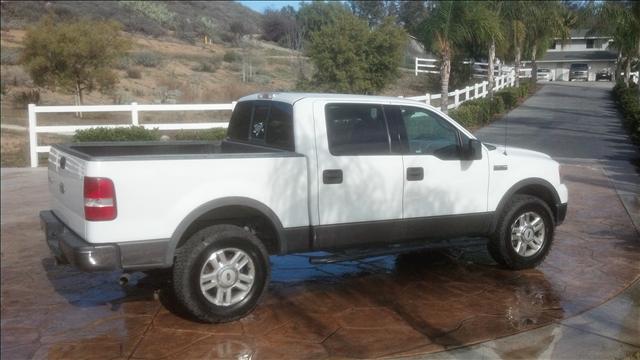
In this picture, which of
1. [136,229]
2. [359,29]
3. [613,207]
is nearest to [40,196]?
[136,229]

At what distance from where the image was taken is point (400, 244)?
6.54 metres

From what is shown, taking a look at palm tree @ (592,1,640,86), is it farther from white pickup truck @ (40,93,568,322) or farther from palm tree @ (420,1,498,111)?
white pickup truck @ (40,93,568,322)

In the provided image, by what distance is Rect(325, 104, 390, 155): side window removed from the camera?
619 cm

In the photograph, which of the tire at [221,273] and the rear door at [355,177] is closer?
the tire at [221,273]

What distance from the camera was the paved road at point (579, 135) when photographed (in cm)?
1344

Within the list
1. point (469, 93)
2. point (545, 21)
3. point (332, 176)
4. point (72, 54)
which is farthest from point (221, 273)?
point (545, 21)

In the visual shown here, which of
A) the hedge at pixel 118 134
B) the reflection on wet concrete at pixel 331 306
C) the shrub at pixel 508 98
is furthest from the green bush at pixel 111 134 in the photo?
the shrub at pixel 508 98

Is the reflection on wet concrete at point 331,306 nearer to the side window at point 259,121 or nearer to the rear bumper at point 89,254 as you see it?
the rear bumper at point 89,254

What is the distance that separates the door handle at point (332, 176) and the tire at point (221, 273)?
2.54 feet

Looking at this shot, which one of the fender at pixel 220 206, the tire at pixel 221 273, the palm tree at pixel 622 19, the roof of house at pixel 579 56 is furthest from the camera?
the roof of house at pixel 579 56

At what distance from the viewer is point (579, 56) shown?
225 feet

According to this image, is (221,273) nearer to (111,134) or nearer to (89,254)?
(89,254)

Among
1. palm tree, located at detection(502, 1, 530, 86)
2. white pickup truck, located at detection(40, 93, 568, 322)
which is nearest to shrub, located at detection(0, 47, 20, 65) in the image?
palm tree, located at detection(502, 1, 530, 86)

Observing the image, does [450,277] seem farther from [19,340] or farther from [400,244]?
[19,340]
